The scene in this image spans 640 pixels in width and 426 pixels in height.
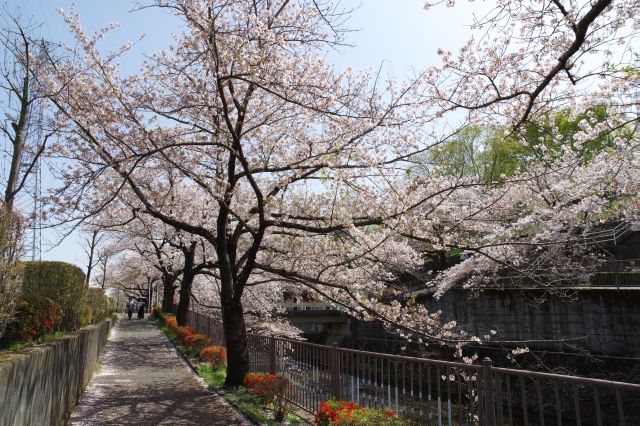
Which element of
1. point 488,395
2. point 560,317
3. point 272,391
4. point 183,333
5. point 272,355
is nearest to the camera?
point 488,395

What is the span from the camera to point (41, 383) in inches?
187

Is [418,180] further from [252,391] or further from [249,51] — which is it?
[252,391]

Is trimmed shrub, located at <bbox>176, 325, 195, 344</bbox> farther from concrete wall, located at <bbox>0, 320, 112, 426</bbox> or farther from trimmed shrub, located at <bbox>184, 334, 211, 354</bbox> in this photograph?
concrete wall, located at <bbox>0, 320, 112, 426</bbox>

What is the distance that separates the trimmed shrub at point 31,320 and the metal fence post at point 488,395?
5.33 m

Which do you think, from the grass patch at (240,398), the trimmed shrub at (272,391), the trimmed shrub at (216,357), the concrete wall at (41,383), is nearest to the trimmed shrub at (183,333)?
the grass patch at (240,398)

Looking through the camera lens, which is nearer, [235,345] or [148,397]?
[148,397]

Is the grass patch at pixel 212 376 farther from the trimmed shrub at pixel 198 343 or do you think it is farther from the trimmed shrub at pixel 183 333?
the trimmed shrub at pixel 183 333

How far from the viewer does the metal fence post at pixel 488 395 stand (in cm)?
415

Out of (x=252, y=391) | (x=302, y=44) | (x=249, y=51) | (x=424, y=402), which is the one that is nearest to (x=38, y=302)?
(x=252, y=391)

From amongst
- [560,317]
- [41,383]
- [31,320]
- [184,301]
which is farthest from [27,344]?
[560,317]

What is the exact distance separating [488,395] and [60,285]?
7.40 metres

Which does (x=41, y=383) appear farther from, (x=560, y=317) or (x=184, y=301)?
(x=560, y=317)

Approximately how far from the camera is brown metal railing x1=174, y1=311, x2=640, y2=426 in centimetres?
385

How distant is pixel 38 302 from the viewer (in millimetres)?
6398
